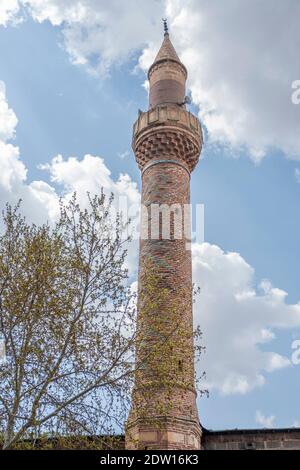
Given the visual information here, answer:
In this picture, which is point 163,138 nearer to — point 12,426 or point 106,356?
point 106,356

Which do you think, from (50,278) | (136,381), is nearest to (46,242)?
(50,278)

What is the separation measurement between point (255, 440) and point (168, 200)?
703 centimetres

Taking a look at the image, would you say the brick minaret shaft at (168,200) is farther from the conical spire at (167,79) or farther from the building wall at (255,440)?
the building wall at (255,440)

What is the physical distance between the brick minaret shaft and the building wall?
0.96m

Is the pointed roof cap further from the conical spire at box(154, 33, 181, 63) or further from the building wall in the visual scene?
the building wall

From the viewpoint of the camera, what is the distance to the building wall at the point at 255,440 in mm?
14461

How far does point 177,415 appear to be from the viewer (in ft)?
43.1

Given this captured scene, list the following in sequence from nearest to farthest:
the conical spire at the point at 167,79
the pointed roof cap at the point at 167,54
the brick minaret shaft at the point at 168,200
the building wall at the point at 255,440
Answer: the brick minaret shaft at the point at 168,200 < the building wall at the point at 255,440 < the conical spire at the point at 167,79 < the pointed roof cap at the point at 167,54

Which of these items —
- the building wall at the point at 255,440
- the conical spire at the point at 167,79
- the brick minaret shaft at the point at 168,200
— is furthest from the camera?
the conical spire at the point at 167,79

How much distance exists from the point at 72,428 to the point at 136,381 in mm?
1621

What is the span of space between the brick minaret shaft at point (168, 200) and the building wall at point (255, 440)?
3.15 feet

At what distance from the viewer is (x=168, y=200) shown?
1648 cm

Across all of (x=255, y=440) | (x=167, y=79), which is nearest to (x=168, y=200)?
(x=167, y=79)

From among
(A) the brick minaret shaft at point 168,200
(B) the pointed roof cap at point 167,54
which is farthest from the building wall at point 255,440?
(B) the pointed roof cap at point 167,54
